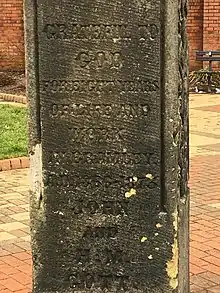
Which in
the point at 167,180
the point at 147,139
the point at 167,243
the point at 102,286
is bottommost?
the point at 102,286

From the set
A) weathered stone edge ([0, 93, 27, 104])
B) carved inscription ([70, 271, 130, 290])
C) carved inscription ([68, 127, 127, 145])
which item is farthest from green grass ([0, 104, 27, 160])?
carved inscription ([68, 127, 127, 145])

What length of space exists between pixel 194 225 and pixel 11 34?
12415 mm

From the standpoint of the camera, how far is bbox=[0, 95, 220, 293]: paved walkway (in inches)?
185

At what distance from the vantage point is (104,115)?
3445mm

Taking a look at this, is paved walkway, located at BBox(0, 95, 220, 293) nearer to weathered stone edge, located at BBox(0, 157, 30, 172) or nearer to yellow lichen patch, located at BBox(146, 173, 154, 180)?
weathered stone edge, located at BBox(0, 157, 30, 172)

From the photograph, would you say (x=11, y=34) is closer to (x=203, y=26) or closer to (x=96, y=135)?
(x=203, y=26)

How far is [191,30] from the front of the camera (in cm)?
1622

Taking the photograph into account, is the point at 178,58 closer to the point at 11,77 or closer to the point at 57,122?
the point at 57,122

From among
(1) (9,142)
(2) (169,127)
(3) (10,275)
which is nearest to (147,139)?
(2) (169,127)

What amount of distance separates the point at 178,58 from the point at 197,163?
5.05m

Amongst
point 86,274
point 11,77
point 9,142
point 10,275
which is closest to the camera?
point 86,274

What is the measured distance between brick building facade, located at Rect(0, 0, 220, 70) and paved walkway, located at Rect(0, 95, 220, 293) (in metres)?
6.52

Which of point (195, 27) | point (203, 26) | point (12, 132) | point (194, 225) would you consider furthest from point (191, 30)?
point (194, 225)

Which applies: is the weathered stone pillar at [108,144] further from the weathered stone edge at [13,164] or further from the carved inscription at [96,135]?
the weathered stone edge at [13,164]
